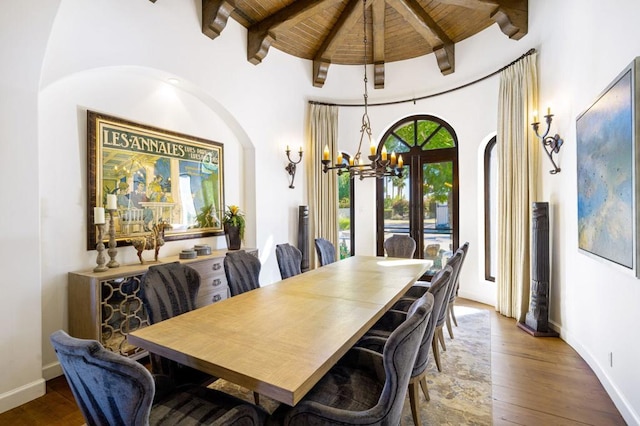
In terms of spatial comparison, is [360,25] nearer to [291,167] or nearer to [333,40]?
[333,40]

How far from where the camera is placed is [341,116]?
5715 mm

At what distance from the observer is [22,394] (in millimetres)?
2221

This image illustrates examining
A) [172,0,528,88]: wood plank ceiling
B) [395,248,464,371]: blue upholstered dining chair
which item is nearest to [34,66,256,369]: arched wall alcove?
[172,0,528,88]: wood plank ceiling

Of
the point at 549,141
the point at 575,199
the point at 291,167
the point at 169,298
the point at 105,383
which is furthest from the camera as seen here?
the point at 291,167

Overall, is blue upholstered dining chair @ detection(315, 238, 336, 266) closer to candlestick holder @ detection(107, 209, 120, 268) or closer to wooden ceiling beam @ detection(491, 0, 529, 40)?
candlestick holder @ detection(107, 209, 120, 268)

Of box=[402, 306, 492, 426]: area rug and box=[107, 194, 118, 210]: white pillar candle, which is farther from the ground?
box=[107, 194, 118, 210]: white pillar candle

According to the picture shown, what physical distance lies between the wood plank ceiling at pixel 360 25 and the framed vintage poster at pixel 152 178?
151 cm

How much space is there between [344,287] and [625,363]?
1.99 meters

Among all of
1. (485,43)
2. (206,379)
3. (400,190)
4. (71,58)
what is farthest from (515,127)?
(71,58)

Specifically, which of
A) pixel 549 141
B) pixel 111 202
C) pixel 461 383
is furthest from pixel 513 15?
pixel 111 202

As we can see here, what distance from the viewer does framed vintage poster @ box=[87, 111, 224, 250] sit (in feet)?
9.36

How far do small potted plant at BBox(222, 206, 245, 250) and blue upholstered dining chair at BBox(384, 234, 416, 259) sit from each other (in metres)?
2.15

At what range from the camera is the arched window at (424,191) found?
5129 millimetres

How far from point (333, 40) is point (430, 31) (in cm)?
142
